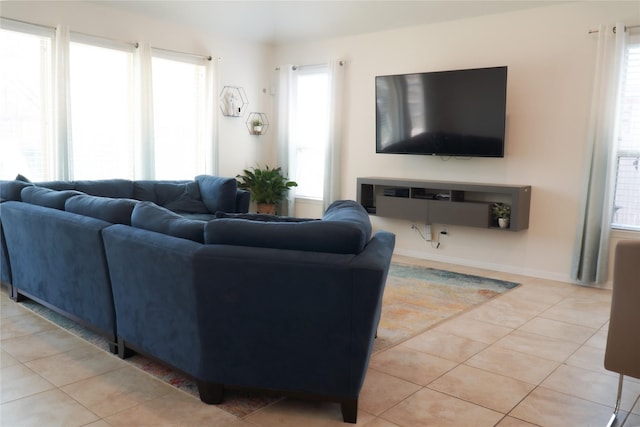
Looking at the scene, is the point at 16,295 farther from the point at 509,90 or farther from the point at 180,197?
the point at 509,90

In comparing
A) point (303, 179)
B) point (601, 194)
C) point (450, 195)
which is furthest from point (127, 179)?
point (601, 194)

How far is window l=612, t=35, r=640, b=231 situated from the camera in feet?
14.5

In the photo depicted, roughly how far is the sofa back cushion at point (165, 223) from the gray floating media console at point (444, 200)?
327 centimetres

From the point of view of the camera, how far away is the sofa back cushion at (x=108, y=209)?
2850mm

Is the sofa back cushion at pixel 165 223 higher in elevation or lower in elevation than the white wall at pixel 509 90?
lower

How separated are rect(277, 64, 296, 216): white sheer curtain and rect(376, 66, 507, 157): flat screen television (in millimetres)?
1516

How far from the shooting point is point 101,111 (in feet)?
18.2

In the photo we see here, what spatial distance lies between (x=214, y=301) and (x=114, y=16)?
447 centimetres

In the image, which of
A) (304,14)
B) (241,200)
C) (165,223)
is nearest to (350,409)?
(165,223)

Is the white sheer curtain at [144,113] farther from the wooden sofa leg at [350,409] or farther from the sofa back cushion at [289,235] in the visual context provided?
the wooden sofa leg at [350,409]

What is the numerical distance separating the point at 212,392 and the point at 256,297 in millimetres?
530

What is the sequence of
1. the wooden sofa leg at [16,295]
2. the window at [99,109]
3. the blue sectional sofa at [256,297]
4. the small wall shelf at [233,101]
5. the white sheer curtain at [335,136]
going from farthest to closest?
the small wall shelf at [233,101] → the white sheer curtain at [335,136] → the window at [99,109] → the wooden sofa leg at [16,295] → the blue sectional sofa at [256,297]

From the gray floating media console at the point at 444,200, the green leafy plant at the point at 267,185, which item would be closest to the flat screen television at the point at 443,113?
the gray floating media console at the point at 444,200

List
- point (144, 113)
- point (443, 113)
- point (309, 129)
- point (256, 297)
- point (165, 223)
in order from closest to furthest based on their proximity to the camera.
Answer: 1. point (256, 297)
2. point (165, 223)
3. point (443, 113)
4. point (144, 113)
5. point (309, 129)
